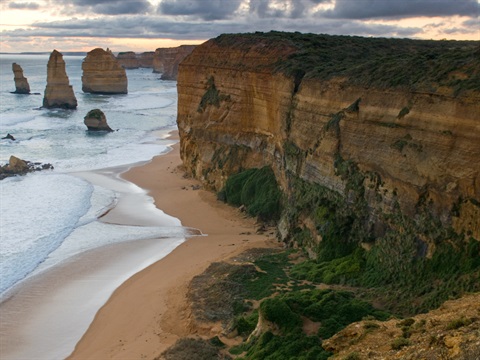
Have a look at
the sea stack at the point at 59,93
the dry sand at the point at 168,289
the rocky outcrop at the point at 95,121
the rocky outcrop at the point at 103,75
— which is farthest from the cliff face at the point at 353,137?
the rocky outcrop at the point at 103,75

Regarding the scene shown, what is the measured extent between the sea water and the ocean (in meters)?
0.03

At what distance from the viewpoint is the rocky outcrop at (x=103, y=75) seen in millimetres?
97375

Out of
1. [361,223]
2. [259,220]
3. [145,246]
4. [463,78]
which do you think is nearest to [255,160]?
[259,220]

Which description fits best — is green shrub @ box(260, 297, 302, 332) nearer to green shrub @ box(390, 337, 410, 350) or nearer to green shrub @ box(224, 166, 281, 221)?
green shrub @ box(390, 337, 410, 350)

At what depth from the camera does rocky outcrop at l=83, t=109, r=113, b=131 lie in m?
59.0

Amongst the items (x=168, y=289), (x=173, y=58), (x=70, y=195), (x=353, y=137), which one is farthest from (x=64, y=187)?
(x=173, y=58)

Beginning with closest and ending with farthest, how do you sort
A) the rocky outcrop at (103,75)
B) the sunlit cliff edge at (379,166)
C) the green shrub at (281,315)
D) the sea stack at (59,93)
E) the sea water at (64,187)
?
the green shrub at (281,315) < the sunlit cliff edge at (379,166) < the sea water at (64,187) < the sea stack at (59,93) < the rocky outcrop at (103,75)

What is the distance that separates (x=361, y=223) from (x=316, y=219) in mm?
2331

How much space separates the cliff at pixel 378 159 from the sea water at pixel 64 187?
696 centimetres

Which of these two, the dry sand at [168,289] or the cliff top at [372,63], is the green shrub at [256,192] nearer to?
the dry sand at [168,289]

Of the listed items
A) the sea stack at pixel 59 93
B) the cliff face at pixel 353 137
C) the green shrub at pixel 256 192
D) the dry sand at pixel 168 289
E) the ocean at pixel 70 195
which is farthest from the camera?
the sea stack at pixel 59 93

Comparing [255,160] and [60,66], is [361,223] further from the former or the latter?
[60,66]

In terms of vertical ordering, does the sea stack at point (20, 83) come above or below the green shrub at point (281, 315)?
above

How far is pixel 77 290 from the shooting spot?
19.7 meters
